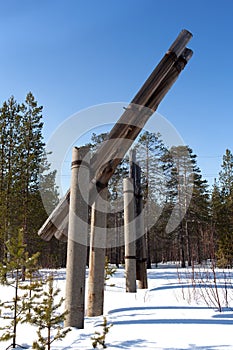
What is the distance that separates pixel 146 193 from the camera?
22766mm

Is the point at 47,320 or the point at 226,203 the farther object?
the point at 226,203

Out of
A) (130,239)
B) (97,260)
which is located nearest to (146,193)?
(130,239)

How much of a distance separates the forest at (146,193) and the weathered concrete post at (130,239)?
144 centimetres

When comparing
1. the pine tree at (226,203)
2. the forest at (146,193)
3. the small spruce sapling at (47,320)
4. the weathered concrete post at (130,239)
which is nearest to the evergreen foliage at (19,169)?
the forest at (146,193)

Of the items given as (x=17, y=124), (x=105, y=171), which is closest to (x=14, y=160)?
(x=17, y=124)

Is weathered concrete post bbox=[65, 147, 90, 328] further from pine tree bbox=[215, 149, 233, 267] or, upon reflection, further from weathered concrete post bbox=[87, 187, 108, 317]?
pine tree bbox=[215, 149, 233, 267]

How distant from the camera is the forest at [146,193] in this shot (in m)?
16.5

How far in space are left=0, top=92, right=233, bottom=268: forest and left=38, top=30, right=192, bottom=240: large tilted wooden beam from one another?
2432 mm

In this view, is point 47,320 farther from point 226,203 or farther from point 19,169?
point 226,203

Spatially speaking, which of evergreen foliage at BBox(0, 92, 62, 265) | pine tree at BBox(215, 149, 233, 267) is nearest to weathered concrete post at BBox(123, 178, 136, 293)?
evergreen foliage at BBox(0, 92, 62, 265)

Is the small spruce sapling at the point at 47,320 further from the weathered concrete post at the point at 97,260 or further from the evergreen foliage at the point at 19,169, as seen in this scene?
the evergreen foliage at the point at 19,169

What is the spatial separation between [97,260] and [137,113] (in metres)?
2.56

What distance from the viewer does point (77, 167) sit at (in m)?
4.25

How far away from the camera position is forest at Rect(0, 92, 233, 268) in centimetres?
1648
